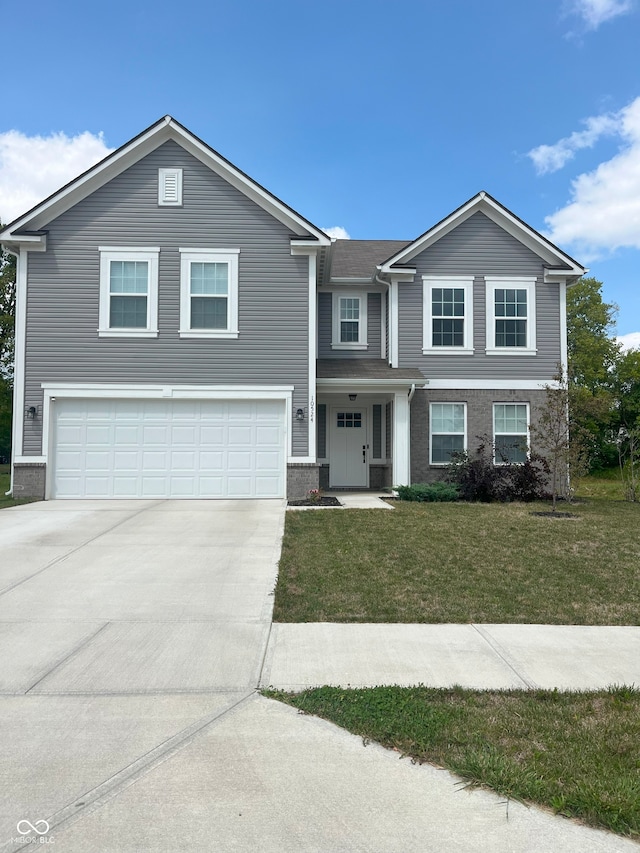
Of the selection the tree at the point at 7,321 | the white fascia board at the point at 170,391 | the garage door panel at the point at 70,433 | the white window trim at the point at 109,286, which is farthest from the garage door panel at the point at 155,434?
the tree at the point at 7,321

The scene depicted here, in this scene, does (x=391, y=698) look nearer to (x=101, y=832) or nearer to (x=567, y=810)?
(x=567, y=810)

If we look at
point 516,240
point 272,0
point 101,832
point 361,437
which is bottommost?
point 101,832

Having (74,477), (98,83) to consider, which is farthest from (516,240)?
(74,477)

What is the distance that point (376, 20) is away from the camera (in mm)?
14195

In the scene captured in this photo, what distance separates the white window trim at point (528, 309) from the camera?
1775cm

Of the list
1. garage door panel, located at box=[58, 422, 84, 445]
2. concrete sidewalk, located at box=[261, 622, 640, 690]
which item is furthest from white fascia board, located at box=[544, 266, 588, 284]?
concrete sidewalk, located at box=[261, 622, 640, 690]

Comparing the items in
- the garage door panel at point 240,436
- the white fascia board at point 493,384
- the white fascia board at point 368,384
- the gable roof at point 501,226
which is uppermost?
the gable roof at point 501,226

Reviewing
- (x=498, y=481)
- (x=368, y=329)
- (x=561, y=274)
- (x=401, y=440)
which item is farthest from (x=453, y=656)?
(x=561, y=274)

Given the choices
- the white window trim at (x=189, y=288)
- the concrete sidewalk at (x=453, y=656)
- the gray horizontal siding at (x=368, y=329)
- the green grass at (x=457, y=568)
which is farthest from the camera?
the gray horizontal siding at (x=368, y=329)

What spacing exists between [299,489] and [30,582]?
8.28 meters

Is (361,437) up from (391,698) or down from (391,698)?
up

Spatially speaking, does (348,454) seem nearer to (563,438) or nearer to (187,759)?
(563,438)

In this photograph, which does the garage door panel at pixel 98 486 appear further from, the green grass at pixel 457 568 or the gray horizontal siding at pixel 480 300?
the gray horizontal siding at pixel 480 300

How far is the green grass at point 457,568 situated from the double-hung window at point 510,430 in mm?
4537
